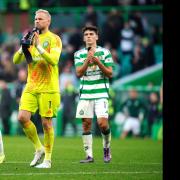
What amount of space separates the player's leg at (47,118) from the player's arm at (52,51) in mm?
593

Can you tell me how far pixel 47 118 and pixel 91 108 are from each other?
172cm

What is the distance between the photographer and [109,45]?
87.2ft

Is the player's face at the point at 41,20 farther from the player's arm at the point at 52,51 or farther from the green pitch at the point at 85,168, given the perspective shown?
the green pitch at the point at 85,168

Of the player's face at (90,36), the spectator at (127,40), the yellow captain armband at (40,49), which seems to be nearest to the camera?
the yellow captain armband at (40,49)

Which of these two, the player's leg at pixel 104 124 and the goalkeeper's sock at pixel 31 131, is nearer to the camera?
the goalkeeper's sock at pixel 31 131

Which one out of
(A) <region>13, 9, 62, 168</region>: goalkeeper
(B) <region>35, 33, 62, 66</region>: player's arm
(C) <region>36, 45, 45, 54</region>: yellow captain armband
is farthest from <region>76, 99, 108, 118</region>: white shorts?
(C) <region>36, 45, 45, 54</region>: yellow captain armband

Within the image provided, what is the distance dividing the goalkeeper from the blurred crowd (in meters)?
13.6

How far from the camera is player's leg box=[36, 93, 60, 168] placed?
11.3 metres

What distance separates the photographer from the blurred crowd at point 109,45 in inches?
1011

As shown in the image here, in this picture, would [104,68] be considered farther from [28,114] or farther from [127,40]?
[127,40]

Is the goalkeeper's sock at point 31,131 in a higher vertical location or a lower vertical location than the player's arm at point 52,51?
lower

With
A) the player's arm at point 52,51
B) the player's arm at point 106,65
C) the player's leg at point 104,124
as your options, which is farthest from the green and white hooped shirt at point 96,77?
the player's arm at point 52,51

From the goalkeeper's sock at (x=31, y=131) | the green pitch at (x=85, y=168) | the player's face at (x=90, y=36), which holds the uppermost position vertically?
the player's face at (x=90, y=36)

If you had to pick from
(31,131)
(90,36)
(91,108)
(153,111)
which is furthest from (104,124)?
(153,111)
